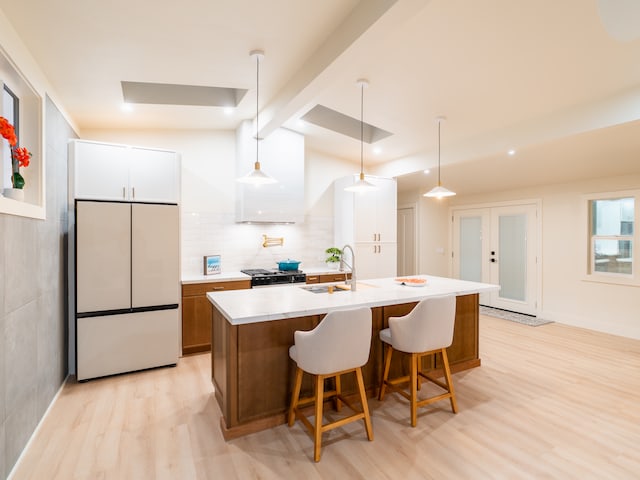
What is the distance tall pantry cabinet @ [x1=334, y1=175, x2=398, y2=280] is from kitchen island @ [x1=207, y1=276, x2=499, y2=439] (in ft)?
7.20

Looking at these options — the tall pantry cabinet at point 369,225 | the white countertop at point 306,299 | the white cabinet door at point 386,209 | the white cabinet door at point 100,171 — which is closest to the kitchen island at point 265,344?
the white countertop at point 306,299

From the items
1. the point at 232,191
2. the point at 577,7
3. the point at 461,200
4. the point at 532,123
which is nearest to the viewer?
the point at 577,7

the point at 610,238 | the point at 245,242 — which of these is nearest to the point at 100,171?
the point at 245,242

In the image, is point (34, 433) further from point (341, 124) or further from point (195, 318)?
point (341, 124)

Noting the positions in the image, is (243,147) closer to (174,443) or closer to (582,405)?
(174,443)

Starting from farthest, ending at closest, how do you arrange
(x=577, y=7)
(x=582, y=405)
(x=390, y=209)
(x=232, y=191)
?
(x=390, y=209) → (x=232, y=191) → (x=582, y=405) → (x=577, y=7)

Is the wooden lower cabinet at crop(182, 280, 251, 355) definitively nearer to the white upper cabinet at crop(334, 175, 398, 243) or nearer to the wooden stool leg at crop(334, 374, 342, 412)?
the wooden stool leg at crop(334, 374, 342, 412)

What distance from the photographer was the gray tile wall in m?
1.92

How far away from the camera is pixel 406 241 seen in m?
6.77

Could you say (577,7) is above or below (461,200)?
above

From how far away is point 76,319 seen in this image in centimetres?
312

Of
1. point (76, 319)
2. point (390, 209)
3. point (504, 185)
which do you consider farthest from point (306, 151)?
point (76, 319)

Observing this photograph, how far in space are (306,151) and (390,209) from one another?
1643 millimetres

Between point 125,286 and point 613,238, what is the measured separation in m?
6.23
